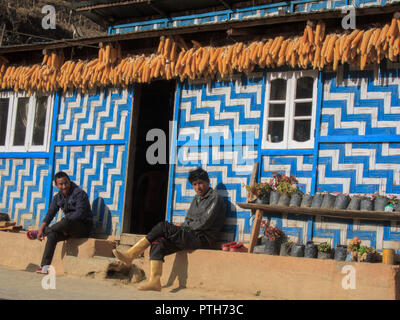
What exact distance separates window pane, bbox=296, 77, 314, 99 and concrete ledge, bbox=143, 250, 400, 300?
230 cm

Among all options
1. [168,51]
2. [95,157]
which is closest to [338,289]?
[168,51]

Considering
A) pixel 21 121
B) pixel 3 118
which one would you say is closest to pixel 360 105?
pixel 21 121

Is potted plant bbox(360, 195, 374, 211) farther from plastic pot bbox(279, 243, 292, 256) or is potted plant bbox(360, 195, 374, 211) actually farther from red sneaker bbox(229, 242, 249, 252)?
red sneaker bbox(229, 242, 249, 252)

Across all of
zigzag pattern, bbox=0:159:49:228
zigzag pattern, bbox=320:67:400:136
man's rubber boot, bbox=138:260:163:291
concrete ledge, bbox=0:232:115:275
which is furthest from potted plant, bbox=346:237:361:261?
zigzag pattern, bbox=0:159:49:228

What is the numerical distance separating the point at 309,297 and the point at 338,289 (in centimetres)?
36

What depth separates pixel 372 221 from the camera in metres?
7.09

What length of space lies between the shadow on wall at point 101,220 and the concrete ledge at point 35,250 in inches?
18.3

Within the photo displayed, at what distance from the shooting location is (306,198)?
24.0 ft

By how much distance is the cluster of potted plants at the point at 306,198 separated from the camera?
686 cm

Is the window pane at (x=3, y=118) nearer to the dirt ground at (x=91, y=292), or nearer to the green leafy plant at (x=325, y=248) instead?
the dirt ground at (x=91, y=292)

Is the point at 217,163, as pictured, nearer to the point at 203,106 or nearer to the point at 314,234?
the point at 203,106

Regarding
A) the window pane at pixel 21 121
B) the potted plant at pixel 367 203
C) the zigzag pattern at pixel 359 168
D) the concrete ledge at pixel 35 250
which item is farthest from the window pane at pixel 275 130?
the window pane at pixel 21 121

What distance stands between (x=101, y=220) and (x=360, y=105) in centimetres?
450

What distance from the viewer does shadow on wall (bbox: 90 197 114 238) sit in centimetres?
932
